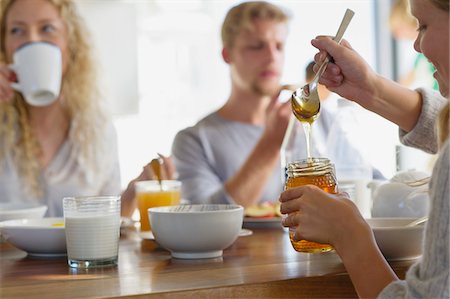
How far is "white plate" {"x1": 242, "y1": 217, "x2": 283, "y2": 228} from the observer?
5.74 feet

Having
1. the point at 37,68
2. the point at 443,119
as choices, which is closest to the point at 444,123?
the point at 443,119

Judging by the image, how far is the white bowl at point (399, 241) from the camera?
1246 millimetres

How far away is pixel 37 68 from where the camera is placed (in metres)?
2.03

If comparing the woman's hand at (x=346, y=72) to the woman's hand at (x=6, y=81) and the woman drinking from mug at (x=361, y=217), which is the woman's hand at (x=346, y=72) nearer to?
the woman drinking from mug at (x=361, y=217)

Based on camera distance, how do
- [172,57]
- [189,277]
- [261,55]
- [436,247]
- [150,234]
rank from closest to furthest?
[436,247] < [189,277] < [150,234] < [261,55] < [172,57]

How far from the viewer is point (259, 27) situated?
2619 millimetres

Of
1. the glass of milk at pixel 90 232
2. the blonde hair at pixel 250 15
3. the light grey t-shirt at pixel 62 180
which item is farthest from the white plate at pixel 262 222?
the blonde hair at pixel 250 15

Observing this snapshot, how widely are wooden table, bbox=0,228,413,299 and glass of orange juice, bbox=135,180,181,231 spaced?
0.23m

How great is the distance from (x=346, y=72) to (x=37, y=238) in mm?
662

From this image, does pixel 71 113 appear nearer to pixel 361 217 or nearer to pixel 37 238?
pixel 37 238

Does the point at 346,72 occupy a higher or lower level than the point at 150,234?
higher

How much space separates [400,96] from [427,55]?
0.46 m

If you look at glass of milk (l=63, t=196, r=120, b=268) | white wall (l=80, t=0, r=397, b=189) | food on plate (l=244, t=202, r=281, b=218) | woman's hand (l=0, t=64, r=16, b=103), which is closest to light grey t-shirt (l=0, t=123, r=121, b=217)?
woman's hand (l=0, t=64, r=16, b=103)

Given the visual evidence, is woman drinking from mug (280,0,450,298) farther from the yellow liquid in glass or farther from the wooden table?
the yellow liquid in glass
